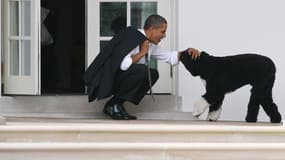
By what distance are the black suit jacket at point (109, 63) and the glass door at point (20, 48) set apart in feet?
2.43

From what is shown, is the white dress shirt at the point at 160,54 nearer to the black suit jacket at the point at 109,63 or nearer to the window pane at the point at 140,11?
the black suit jacket at the point at 109,63

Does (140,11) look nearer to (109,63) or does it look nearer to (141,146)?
(109,63)

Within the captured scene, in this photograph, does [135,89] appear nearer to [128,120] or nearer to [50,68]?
[128,120]

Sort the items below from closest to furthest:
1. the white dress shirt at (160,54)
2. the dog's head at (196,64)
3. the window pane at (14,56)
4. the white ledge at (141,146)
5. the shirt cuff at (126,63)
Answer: the white ledge at (141,146) < the shirt cuff at (126,63) < the dog's head at (196,64) < the white dress shirt at (160,54) < the window pane at (14,56)

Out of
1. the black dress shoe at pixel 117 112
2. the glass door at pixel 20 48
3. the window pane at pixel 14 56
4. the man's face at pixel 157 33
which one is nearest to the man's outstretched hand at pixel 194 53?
the man's face at pixel 157 33

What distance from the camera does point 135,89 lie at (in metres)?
6.77

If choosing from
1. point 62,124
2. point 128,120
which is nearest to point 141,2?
point 128,120

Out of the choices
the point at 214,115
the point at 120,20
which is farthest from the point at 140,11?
the point at 214,115

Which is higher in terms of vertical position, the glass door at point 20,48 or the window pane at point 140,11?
the window pane at point 140,11

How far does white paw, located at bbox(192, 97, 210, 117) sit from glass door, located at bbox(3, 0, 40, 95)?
1.55 m

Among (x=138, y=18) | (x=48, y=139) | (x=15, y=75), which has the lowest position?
(x=48, y=139)

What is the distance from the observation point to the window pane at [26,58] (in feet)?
24.0

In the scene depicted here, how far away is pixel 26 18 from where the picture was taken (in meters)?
7.34

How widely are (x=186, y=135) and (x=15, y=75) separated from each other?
2168 mm
